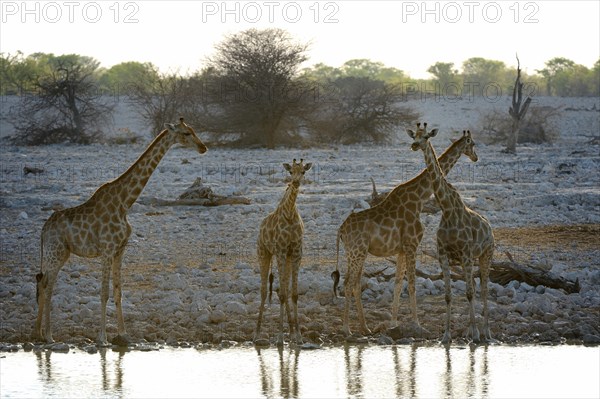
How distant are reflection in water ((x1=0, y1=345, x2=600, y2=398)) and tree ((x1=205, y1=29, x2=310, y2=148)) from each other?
21.1 meters

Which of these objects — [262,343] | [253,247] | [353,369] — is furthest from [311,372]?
[253,247]

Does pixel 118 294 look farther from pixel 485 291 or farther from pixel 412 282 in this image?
pixel 485 291

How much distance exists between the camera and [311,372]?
361 inches

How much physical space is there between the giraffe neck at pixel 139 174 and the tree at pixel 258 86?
1987cm

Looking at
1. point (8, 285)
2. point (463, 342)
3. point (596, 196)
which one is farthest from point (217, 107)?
point (463, 342)

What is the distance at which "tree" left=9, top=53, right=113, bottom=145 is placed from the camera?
32.0m

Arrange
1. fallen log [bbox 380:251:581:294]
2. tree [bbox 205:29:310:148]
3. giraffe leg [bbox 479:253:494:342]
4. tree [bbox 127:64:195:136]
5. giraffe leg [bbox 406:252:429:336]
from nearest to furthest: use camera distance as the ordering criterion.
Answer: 1. giraffe leg [bbox 479:253:494:342]
2. giraffe leg [bbox 406:252:429:336]
3. fallen log [bbox 380:251:581:294]
4. tree [bbox 205:29:310:148]
5. tree [bbox 127:64:195:136]

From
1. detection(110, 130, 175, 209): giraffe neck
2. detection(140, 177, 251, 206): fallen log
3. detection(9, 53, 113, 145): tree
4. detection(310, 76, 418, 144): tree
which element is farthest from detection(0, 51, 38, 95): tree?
detection(110, 130, 175, 209): giraffe neck

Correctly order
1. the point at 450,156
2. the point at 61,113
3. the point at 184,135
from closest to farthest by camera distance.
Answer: the point at 184,135 → the point at 450,156 → the point at 61,113

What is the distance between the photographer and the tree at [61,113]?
3203cm

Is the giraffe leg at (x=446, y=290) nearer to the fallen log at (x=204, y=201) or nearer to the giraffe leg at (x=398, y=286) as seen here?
the giraffe leg at (x=398, y=286)

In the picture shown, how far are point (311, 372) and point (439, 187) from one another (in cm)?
245

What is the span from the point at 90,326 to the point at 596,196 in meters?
11.0

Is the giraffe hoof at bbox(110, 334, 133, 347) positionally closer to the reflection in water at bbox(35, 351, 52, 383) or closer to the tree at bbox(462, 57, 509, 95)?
the reflection in water at bbox(35, 351, 52, 383)
